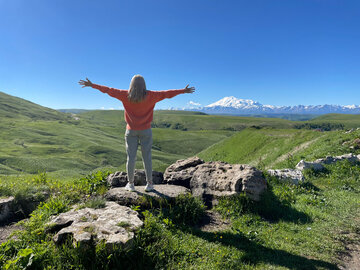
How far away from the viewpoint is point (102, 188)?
959cm

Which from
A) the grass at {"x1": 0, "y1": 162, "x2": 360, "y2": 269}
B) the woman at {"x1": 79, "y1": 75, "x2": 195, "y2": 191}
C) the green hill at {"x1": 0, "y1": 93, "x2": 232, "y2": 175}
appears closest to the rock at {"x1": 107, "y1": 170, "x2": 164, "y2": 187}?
the grass at {"x1": 0, "y1": 162, "x2": 360, "y2": 269}

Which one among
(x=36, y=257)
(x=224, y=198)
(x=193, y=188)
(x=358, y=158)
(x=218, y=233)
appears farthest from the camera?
(x=358, y=158)

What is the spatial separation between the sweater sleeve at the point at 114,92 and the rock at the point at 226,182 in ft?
16.8

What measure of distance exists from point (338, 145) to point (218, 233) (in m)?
16.5

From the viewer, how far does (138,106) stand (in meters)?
8.30

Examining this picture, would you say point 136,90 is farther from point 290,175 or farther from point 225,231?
point 290,175

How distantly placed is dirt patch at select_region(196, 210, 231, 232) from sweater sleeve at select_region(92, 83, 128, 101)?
217 inches

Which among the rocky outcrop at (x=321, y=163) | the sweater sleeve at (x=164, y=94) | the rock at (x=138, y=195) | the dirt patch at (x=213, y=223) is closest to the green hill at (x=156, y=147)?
the rocky outcrop at (x=321, y=163)

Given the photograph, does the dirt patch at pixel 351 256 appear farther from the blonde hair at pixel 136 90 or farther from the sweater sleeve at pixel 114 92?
the sweater sleeve at pixel 114 92

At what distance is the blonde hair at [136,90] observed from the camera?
805cm

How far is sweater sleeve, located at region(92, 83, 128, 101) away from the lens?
8266 millimetres

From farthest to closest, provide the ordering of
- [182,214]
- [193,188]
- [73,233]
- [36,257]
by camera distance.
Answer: [193,188] → [182,214] → [73,233] → [36,257]

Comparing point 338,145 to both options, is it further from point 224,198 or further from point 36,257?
point 36,257

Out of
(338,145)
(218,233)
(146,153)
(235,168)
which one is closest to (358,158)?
(338,145)
